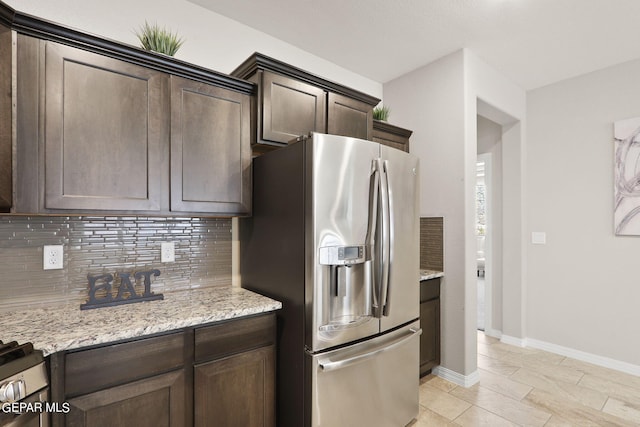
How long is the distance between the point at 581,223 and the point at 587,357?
4.26 ft

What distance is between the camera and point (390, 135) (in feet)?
9.98

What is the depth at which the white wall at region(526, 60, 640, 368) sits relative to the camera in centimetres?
303

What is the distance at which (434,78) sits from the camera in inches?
119

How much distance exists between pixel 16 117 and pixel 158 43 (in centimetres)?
79

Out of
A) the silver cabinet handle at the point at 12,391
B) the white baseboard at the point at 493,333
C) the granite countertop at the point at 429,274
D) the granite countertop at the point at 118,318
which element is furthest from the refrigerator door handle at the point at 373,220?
the white baseboard at the point at 493,333

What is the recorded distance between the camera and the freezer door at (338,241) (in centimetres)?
170

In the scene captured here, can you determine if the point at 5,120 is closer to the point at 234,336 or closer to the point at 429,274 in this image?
the point at 234,336

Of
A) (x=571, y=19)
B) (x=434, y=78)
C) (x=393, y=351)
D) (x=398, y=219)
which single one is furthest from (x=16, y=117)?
(x=571, y=19)

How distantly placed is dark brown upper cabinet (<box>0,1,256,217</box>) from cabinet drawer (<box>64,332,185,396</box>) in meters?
0.65

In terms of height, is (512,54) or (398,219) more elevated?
(512,54)

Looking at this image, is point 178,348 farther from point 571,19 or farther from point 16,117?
point 571,19

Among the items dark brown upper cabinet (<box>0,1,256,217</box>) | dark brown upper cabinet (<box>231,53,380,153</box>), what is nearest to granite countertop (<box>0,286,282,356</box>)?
dark brown upper cabinet (<box>0,1,256,217</box>)

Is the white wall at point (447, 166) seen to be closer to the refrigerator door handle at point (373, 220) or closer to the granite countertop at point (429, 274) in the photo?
the granite countertop at point (429, 274)

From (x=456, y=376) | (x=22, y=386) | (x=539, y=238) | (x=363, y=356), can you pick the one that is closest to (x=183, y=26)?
(x=22, y=386)
